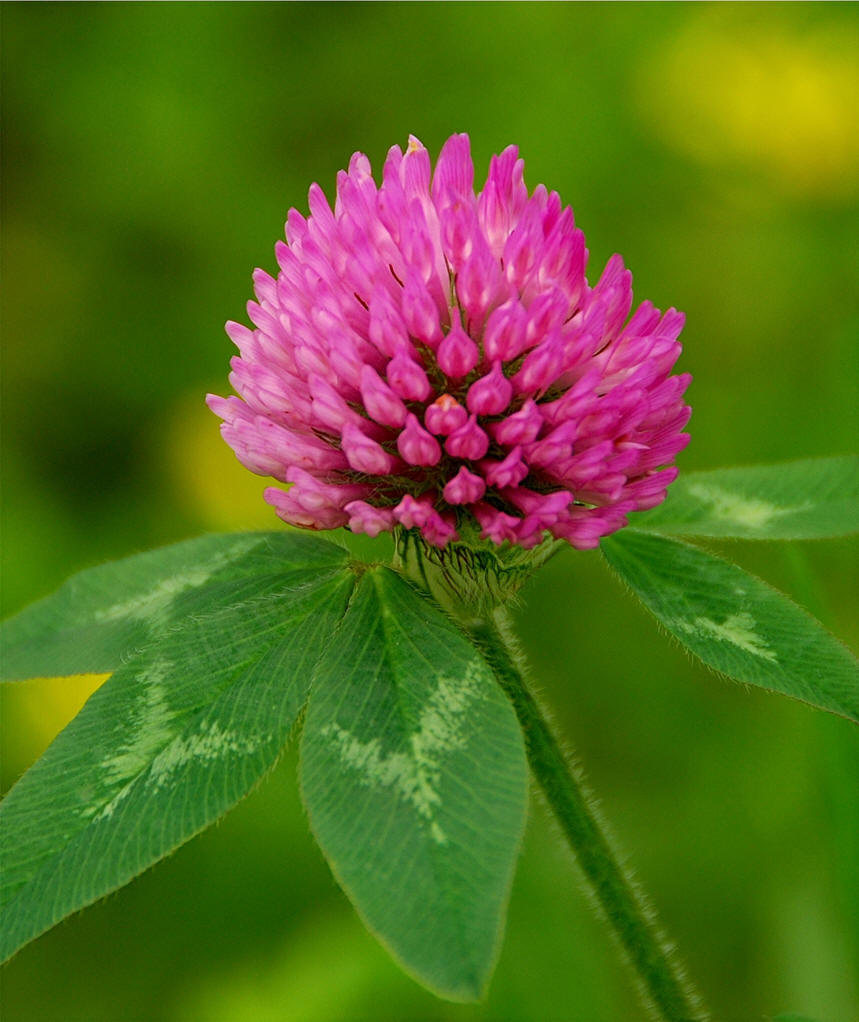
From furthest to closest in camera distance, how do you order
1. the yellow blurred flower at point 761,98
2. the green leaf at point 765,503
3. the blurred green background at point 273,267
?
the yellow blurred flower at point 761,98 < the blurred green background at point 273,267 < the green leaf at point 765,503

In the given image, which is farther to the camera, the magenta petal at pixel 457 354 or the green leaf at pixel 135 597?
the green leaf at pixel 135 597

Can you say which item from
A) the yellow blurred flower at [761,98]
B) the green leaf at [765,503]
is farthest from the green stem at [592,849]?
the yellow blurred flower at [761,98]

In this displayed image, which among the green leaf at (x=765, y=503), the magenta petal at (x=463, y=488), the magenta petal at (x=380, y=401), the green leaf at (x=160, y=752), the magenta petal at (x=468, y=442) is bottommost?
the green leaf at (x=765, y=503)

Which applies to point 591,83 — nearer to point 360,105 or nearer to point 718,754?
point 360,105

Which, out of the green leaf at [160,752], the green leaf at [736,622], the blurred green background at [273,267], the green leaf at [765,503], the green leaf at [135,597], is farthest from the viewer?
the blurred green background at [273,267]

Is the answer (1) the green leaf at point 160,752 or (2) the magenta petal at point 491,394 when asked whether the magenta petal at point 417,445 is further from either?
(1) the green leaf at point 160,752

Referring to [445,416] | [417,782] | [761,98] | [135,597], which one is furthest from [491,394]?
[761,98]

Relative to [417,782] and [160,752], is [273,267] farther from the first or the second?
[417,782]

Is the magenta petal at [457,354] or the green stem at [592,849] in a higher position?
the magenta petal at [457,354]
